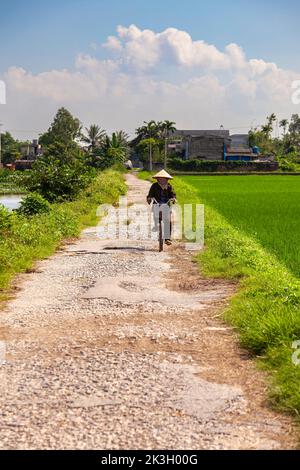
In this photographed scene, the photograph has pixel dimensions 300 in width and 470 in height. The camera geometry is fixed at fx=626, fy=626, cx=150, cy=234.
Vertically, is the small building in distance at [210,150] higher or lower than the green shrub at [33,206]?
higher

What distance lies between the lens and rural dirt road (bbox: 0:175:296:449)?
345cm

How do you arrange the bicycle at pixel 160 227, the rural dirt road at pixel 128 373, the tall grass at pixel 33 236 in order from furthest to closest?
1. the bicycle at pixel 160 227
2. the tall grass at pixel 33 236
3. the rural dirt road at pixel 128 373

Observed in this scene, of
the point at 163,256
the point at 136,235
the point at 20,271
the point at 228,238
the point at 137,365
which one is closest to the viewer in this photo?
the point at 137,365

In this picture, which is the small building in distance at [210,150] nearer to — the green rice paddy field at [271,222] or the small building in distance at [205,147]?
the small building in distance at [205,147]

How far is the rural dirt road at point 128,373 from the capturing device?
3449mm

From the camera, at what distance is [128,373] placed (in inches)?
174

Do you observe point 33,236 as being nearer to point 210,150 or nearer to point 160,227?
point 160,227

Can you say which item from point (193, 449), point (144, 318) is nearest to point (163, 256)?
point (144, 318)

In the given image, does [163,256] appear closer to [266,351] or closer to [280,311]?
[280,311]

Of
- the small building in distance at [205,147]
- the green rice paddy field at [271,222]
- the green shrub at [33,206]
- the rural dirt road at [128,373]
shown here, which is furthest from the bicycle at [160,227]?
the small building in distance at [205,147]

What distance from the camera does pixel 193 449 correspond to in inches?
128

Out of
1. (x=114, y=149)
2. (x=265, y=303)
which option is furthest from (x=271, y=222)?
(x=114, y=149)
